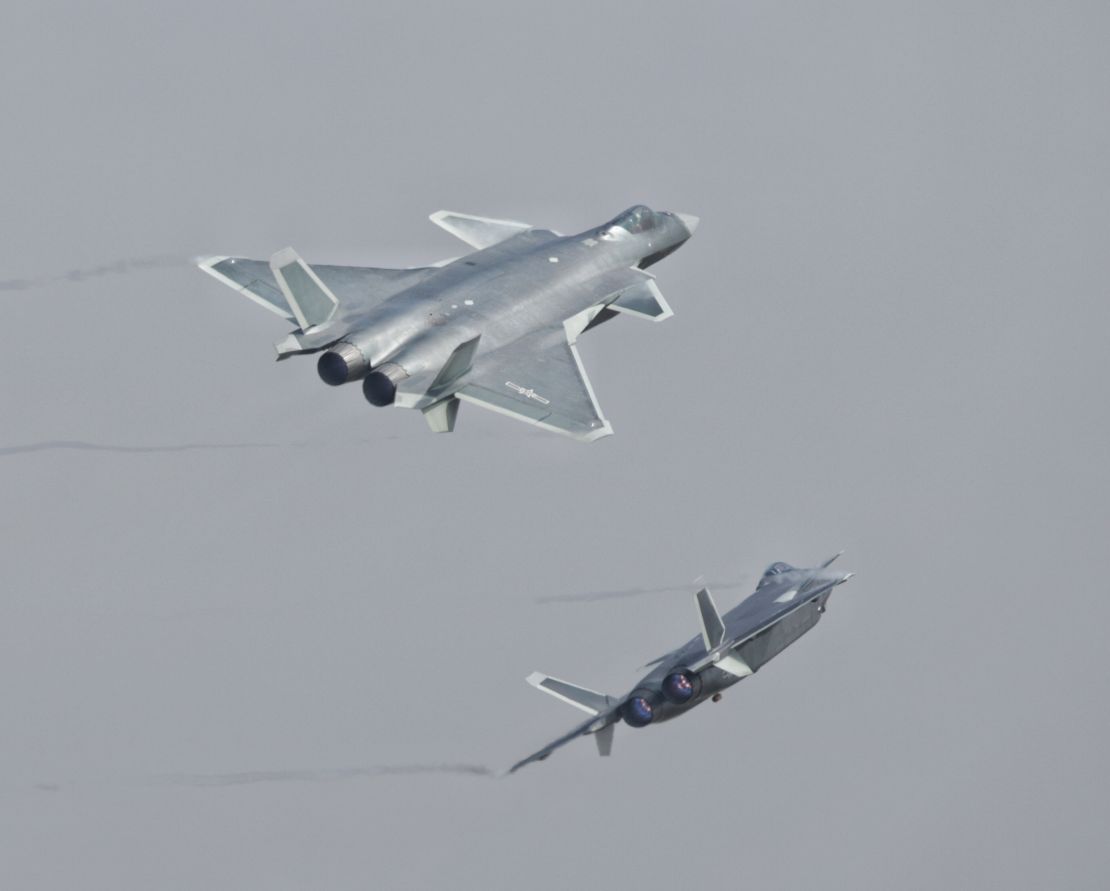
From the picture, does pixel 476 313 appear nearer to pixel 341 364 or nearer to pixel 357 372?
pixel 357 372

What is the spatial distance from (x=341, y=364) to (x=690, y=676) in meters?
13.0

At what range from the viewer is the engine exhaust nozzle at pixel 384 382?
9656 cm

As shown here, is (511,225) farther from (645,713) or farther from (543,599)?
(645,713)

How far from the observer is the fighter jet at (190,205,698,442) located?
97.2 m

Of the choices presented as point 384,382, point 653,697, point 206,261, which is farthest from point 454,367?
point 653,697

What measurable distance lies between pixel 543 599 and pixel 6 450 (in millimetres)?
19058

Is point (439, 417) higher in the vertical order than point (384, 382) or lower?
lower

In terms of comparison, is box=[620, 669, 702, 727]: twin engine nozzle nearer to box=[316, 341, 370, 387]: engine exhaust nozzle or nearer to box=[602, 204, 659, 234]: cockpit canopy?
box=[316, 341, 370, 387]: engine exhaust nozzle

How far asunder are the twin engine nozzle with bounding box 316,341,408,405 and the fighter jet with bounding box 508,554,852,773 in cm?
897

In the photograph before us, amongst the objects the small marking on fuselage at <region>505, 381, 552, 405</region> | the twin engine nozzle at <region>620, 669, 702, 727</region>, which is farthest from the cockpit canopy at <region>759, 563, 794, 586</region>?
the small marking on fuselage at <region>505, 381, 552, 405</region>

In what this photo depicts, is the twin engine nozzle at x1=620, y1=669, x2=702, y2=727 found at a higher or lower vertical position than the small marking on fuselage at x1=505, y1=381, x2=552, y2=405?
lower

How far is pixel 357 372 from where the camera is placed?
9675cm

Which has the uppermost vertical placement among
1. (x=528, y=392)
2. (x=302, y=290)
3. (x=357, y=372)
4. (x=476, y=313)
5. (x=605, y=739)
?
(x=476, y=313)

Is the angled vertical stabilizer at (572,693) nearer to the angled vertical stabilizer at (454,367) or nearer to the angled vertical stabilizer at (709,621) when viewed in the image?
the angled vertical stabilizer at (709,621)
